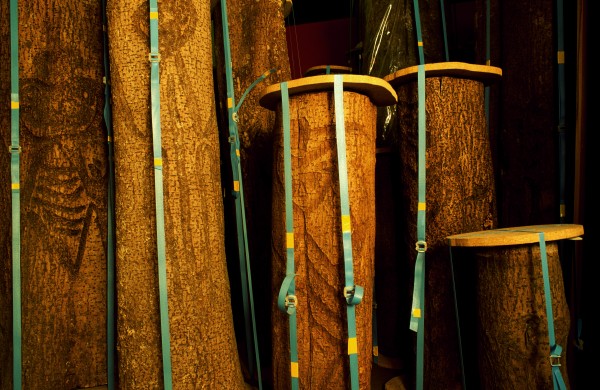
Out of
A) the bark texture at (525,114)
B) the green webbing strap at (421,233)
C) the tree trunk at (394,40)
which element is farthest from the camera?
the tree trunk at (394,40)

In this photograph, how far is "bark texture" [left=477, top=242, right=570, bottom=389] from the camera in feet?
4.80

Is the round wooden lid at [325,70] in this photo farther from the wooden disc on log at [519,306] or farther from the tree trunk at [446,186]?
the wooden disc on log at [519,306]

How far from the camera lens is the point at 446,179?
1795mm

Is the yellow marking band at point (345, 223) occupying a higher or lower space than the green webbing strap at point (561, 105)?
lower

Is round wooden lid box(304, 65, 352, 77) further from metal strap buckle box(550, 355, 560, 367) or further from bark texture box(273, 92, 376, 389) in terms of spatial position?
metal strap buckle box(550, 355, 560, 367)

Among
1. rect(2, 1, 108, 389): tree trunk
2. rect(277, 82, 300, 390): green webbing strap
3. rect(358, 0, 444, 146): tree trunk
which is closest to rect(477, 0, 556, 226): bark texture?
rect(358, 0, 444, 146): tree trunk

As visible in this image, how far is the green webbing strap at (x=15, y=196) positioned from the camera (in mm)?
1458

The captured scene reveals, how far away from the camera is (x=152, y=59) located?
142cm

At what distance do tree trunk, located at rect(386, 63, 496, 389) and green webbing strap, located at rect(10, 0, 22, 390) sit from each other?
1.50m

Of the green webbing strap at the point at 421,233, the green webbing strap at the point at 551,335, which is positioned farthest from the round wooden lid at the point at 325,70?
the green webbing strap at the point at 551,335

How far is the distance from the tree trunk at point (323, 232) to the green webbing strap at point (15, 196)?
931mm

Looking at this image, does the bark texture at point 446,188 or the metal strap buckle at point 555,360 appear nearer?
the metal strap buckle at point 555,360

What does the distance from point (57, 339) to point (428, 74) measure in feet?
6.17

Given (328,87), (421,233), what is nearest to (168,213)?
(328,87)
